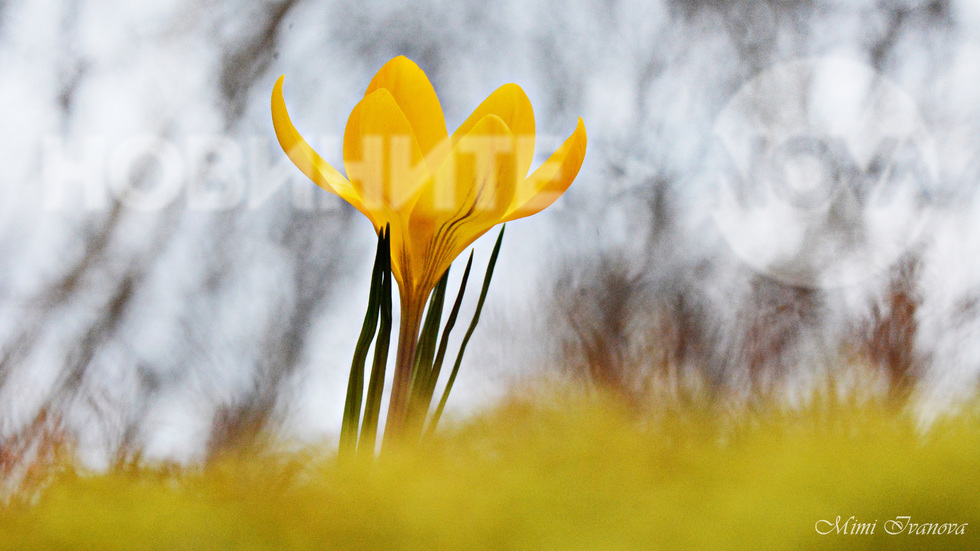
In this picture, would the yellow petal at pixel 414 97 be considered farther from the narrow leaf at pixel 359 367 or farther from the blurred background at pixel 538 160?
the blurred background at pixel 538 160

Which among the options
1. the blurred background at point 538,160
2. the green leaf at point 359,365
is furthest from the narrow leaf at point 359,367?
the blurred background at point 538,160

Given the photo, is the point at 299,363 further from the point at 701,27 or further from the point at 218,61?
the point at 701,27

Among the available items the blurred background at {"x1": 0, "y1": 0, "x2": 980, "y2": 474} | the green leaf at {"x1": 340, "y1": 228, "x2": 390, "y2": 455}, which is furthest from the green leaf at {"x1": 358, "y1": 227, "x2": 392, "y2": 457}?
the blurred background at {"x1": 0, "y1": 0, "x2": 980, "y2": 474}

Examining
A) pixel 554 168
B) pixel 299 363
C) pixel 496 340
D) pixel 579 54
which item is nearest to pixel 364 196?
pixel 554 168

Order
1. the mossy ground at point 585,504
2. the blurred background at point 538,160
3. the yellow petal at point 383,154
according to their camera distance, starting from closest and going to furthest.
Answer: the mossy ground at point 585,504, the yellow petal at point 383,154, the blurred background at point 538,160

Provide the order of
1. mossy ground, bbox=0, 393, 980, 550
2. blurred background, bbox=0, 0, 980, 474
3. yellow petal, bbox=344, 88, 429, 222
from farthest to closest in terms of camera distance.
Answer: blurred background, bbox=0, 0, 980, 474, yellow petal, bbox=344, 88, 429, 222, mossy ground, bbox=0, 393, 980, 550

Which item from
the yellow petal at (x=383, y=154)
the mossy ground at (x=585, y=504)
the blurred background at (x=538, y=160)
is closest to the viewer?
the mossy ground at (x=585, y=504)

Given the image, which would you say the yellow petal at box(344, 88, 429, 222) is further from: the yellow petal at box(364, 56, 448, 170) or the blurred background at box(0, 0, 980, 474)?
the blurred background at box(0, 0, 980, 474)
